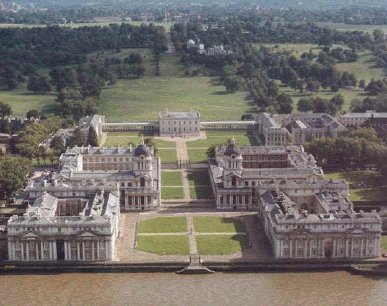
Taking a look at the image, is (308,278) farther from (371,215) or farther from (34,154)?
(34,154)

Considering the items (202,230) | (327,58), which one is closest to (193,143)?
(202,230)

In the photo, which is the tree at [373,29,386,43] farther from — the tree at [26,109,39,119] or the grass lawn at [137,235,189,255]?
the grass lawn at [137,235,189,255]

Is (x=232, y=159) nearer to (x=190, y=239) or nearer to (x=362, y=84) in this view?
(x=190, y=239)

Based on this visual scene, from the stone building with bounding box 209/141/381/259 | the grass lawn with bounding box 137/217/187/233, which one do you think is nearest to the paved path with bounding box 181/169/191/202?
the stone building with bounding box 209/141/381/259

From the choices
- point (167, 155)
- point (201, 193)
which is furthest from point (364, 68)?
point (201, 193)

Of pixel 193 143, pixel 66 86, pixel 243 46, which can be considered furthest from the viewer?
pixel 243 46

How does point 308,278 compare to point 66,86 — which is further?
point 66,86

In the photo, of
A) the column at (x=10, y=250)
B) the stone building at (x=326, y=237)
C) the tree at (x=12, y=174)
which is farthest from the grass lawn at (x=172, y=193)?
the column at (x=10, y=250)
